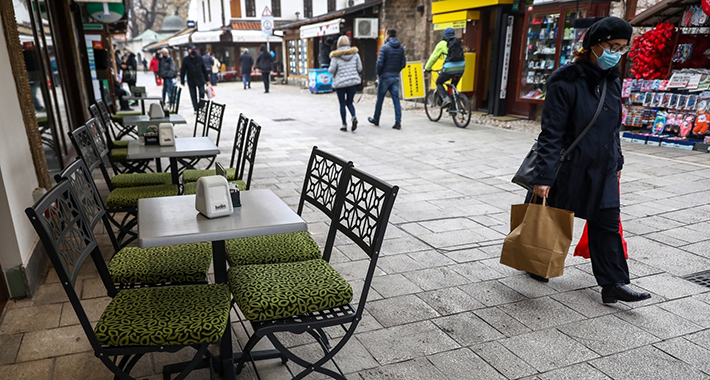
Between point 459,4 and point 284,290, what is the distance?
10893 mm

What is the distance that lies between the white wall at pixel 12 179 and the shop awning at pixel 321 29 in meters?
15.0

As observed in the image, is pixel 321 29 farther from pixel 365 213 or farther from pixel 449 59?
pixel 365 213

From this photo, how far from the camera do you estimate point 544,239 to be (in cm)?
289

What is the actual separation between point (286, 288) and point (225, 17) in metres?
33.0

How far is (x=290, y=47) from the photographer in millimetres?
23625

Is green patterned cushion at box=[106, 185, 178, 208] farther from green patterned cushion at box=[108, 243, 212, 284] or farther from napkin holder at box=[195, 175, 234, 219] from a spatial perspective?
napkin holder at box=[195, 175, 234, 219]

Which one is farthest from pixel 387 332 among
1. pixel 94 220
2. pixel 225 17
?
pixel 225 17

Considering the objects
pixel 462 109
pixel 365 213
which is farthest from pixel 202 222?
pixel 462 109

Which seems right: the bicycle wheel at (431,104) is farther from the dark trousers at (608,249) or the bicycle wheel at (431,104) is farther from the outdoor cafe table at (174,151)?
the dark trousers at (608,249)

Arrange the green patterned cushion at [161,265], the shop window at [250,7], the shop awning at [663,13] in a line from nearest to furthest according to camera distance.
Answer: the green patterned cushion at [161,265], the shop awning at [663,13], the shop window at [250,7]

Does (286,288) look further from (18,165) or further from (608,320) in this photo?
(18,165)

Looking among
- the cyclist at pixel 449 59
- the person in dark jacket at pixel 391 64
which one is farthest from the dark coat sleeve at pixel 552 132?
the cyclist at pixel 449 59

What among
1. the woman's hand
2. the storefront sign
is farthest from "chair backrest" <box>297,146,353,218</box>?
the storefront sign

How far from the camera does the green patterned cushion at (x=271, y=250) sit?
8.30 ft
